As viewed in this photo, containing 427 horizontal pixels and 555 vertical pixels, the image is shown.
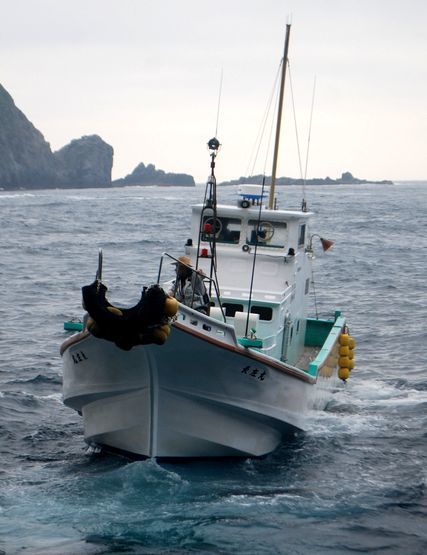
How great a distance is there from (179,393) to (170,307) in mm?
2072

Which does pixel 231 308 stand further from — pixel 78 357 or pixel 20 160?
pixel 20 160

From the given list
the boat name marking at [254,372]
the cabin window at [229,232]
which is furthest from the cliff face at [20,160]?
the boat name marking at [254,372]

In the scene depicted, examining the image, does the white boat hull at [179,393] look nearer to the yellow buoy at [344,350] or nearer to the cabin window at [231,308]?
the cabin window at [231,308]

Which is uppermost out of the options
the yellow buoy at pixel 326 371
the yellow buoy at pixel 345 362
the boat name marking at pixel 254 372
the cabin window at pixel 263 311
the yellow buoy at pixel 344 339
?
the cabin window at pixel 263 311

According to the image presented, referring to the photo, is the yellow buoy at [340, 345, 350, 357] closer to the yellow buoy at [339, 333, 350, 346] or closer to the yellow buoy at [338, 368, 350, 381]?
the yellow buoy at [339, 333, 350, 346]

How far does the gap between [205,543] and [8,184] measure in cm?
17854

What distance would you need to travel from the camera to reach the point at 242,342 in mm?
14078

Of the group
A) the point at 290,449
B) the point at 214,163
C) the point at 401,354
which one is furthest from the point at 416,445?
the point at 401,354

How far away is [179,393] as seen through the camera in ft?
46.5

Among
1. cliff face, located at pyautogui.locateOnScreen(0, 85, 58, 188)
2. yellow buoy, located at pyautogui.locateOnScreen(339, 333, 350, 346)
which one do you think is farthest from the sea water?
cliff face, located at pyautogui.locateOnScreen(0, 85, 58, 188)

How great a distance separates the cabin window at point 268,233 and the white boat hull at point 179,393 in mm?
4006

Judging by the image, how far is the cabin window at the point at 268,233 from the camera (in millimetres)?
18578

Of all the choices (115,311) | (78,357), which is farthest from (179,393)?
(115,311)

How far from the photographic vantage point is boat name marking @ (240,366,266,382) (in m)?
14.3
